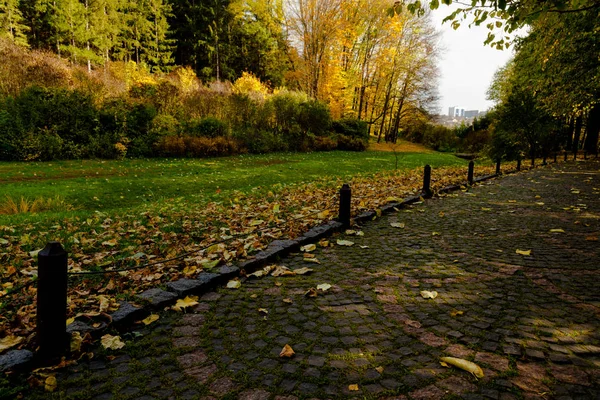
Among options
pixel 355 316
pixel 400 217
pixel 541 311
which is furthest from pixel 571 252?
pixel 355 316

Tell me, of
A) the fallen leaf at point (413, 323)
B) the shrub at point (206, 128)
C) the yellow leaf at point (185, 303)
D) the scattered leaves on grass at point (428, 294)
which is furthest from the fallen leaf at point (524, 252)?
the shrub at point (206, 128)

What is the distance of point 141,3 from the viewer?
4378 centimetres

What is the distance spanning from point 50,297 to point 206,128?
57.0ft

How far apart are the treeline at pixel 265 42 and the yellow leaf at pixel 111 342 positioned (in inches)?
1122

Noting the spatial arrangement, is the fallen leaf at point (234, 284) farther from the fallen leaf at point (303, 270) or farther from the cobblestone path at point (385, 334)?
the fallen leaf at point (303, 270)

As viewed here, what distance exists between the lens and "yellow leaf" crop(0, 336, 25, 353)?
2627 mm

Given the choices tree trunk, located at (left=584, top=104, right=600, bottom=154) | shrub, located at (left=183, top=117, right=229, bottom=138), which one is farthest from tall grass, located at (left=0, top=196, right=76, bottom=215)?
tree trunk, located at (left=584, top=104, right=600, bottom=154)

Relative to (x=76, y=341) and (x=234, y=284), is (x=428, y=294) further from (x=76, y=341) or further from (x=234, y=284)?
(x=76, y=341)

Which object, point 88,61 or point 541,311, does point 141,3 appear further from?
point 541,311

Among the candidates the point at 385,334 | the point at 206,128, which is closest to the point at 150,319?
the point at 385,334

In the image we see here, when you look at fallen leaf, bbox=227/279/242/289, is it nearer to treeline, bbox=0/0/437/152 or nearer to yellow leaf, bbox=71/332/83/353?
yellow leaf, bbox=71/332/83/353

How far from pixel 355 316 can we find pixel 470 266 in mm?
2127

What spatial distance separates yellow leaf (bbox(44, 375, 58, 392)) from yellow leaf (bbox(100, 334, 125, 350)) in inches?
17.2

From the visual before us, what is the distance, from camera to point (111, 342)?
286cm
